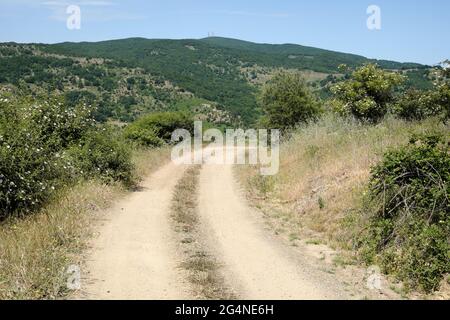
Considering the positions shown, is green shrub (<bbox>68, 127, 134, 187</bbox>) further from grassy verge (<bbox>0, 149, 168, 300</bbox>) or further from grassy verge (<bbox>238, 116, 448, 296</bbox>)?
grassy verge (<bbox>238, 116, 448, 296</bbox>)

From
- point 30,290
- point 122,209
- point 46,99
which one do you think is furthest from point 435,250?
point 46,99

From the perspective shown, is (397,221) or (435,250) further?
A: (397,221)

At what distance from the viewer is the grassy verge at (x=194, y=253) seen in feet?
24.3

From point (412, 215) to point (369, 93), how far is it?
577 inches

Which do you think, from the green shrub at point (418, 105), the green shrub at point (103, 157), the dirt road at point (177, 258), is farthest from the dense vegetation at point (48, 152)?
the green shrub at point (418, 105)

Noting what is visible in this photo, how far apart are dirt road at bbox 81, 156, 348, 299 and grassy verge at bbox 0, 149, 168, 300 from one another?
406 mm

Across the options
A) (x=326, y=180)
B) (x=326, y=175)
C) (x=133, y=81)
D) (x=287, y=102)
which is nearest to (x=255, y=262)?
(x=326, y=180)

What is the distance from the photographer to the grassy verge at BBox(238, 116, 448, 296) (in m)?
10.8

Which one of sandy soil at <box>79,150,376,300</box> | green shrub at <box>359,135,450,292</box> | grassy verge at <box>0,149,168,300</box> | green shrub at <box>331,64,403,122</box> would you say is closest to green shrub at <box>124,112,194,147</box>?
green shrub at <box>331,64,403,122</box>

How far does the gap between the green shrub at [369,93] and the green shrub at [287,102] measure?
6007 mm

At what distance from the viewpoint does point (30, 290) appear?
6.96m

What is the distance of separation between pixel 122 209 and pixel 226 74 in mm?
150958
